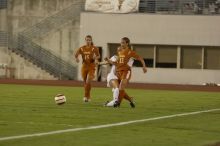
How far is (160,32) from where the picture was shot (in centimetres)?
5728

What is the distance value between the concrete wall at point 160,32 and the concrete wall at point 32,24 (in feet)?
5.45

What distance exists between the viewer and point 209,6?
187ft

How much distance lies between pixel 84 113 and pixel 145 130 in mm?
5003

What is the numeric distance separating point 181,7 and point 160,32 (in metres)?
2.43

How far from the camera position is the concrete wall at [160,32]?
56625mm

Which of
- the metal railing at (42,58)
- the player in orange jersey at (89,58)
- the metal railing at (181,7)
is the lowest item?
the metal railing at (42,58)

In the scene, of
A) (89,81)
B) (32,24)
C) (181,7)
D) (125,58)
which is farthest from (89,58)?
(32,24)

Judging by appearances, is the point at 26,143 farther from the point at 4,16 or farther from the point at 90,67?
the point at 4,16

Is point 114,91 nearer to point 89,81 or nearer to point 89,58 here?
point 89,81

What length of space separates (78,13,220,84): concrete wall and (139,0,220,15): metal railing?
0.63 metres

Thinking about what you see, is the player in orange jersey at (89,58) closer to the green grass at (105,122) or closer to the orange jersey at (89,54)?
the orange jersey at (89,54)

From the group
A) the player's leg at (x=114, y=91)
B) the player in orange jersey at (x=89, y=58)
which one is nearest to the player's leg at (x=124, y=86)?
the player's leg at (x=114, y=91)

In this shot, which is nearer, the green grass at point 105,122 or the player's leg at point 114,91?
the green grass at point 105,122

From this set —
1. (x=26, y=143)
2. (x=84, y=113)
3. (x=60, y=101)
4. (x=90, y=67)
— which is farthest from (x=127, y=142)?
(x=90, y=67)
